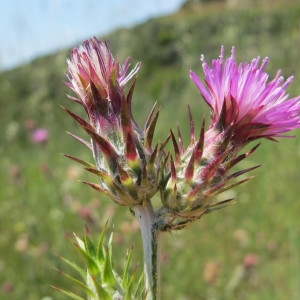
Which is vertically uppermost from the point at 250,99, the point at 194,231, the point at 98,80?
the point at 98,80

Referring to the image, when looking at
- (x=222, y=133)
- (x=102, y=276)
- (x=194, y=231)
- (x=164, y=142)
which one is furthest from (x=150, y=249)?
(x=194, y=231)

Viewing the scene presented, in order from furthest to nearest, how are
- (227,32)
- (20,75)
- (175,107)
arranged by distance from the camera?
(20,75), (175,107), (227,32)

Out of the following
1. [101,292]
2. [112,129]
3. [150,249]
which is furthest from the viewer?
[112,129]

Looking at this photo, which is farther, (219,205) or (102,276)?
(219,205)

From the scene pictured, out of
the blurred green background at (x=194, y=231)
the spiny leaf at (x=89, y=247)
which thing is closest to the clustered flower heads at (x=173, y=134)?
the spiny leaf at (x=89, y=247)

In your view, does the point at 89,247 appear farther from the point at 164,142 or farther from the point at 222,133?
the point at 222,133

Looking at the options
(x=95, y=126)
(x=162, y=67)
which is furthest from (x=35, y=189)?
(x=162, y=67)

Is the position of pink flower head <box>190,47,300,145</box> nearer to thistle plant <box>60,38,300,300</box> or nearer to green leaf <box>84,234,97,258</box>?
thistle plant <box>60,38,300,300</box>

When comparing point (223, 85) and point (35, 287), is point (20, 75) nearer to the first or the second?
point (35, 287)
